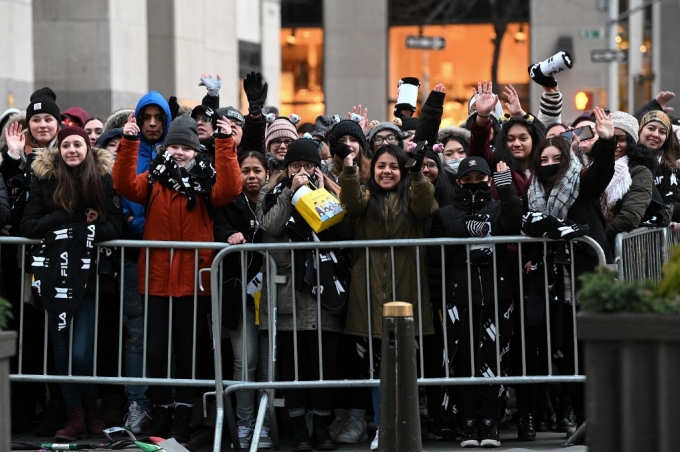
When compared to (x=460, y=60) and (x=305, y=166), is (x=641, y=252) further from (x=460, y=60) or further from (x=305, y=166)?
(x=460, y=60)

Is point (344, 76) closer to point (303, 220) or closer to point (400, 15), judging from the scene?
point (400, 15)

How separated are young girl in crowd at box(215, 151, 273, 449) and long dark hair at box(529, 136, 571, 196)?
194 cm

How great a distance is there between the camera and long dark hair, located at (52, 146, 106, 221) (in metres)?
8.41

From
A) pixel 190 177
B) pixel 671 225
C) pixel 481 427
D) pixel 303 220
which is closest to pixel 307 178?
pixel 303 220

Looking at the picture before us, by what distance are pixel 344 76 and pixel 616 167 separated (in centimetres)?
2593

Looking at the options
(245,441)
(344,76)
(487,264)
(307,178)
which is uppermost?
(344,76)

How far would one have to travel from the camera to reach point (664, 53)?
3412 cm

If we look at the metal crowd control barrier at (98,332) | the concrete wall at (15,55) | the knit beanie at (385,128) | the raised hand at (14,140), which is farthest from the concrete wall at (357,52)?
the metal crowd control barrier at (98,332)

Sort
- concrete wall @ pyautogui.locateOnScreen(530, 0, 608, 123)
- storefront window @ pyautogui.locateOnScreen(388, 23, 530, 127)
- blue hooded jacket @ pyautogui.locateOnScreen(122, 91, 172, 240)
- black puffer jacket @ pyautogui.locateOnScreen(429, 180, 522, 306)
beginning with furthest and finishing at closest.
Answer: storefront window @ pyautogui.locateOnScreen(388, 23, 530, 127), concrete wall @ pyautogui.locateOnScreen(530, 0, 608, 123), blue hooded jacket @ pyautogui.locateOnScreen(122, 91, 172, 240), black puffer jacket @ pyautogui.locateOnScreen(429, 180, 522, 306)

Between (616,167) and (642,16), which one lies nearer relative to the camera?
(616,167)

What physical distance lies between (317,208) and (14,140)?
2.37 m

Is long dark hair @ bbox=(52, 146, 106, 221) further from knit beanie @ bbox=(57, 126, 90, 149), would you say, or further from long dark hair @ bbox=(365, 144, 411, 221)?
long dark hair @ bbox=(365, 144, 411, 221)

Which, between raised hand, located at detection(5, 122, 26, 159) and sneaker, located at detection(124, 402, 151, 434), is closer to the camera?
sneaker, located at detection(124, 402, 151, 434)

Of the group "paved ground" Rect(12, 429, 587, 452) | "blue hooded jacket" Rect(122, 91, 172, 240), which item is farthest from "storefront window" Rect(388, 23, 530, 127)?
"paved ground" Rect(12, 429, 587, 452)
